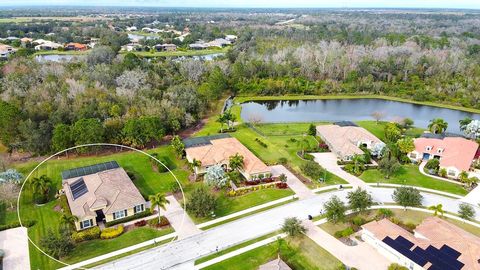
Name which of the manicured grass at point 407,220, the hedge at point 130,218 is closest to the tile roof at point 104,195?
the hedge at point 130,218

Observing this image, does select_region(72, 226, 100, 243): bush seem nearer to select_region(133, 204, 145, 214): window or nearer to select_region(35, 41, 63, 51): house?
select_region(133, 204, 145, 214): window

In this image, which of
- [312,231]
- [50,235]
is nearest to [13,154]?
[50,235]

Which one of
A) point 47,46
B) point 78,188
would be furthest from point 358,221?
point 47,46

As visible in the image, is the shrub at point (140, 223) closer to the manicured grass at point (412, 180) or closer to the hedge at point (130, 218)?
the hedge at point (130, 218)

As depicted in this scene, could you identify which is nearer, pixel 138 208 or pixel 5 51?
pixel 138 208

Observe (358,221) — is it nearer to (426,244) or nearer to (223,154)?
(426,244)

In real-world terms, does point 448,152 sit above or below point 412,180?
above

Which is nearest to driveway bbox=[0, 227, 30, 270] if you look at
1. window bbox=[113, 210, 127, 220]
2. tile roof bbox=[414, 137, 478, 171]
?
window bbox=[113, 210, 127, 220]
